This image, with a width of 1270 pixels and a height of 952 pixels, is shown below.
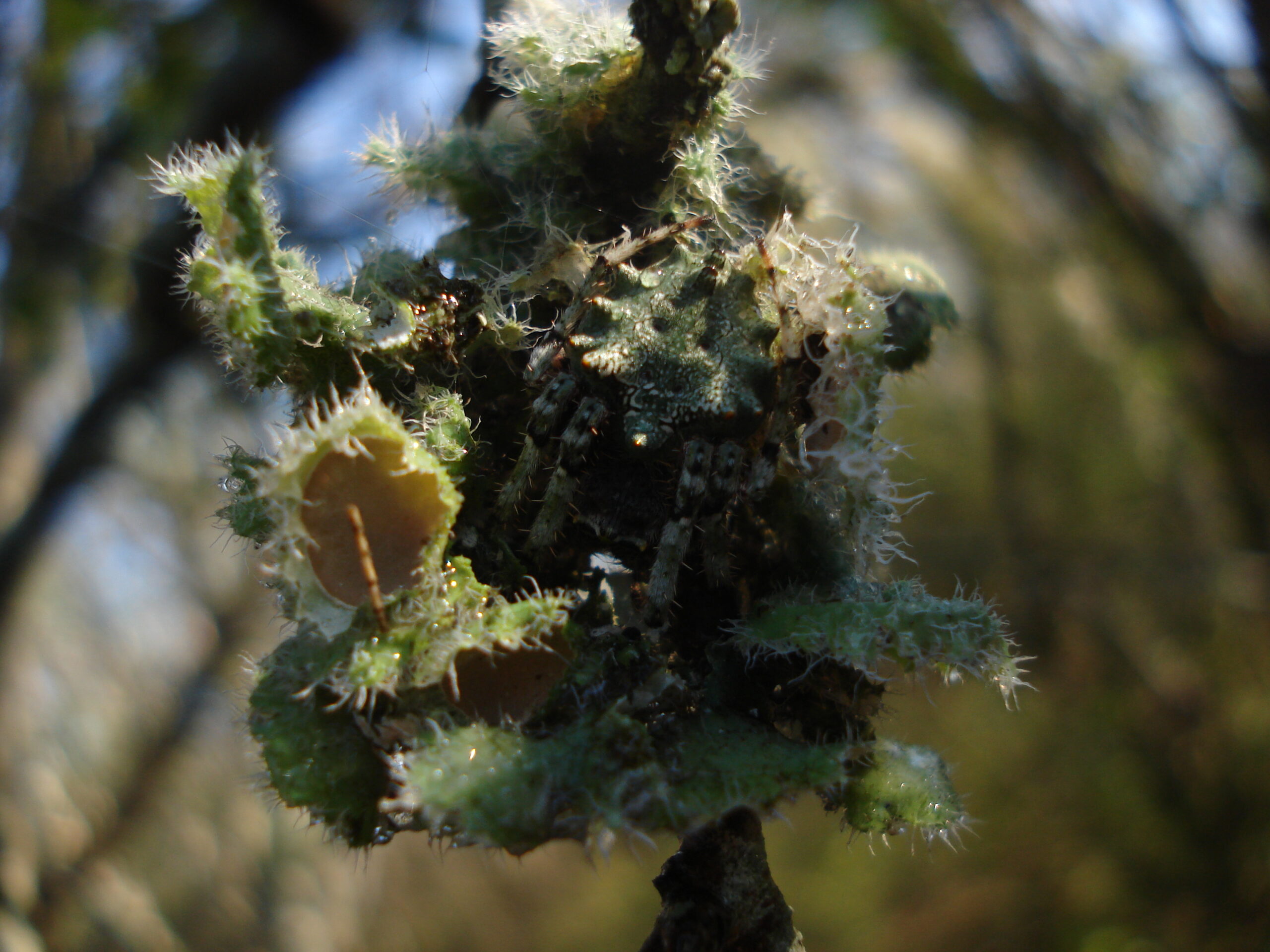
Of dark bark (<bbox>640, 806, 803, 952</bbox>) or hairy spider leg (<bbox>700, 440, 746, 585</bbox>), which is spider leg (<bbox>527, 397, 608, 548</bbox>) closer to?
hairy spider leg (<bbox>700, 440, 746, 585</bbox>)

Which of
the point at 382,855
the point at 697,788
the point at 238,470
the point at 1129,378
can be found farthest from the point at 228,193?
the point at 1129,378

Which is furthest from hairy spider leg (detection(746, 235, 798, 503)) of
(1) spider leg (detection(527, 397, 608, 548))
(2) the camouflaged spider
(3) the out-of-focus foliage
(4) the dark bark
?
(3) the out-of-focus foliage

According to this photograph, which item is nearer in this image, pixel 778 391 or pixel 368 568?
pixel 368 568

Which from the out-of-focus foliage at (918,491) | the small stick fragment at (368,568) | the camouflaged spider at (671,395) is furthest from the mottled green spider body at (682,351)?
the out-of-focus foliage at (918,491)

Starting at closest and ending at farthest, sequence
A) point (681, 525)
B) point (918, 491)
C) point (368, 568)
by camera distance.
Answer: point (368, 568) < point (681, 525) < point (918, 491)

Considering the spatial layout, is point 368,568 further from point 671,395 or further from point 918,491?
point 918,491

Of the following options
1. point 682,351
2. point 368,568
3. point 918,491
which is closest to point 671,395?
point 682,351
